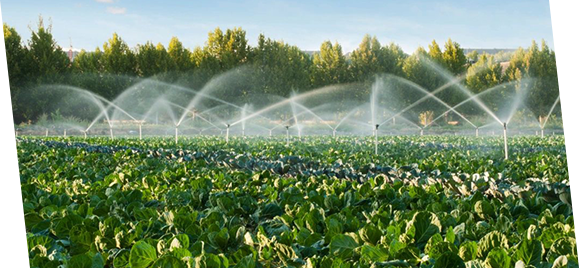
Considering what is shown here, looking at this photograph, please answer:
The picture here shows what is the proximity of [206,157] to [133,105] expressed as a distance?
1209mm

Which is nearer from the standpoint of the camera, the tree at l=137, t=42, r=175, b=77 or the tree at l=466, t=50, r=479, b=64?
the tree at l=466, t=50, r=479, b=64

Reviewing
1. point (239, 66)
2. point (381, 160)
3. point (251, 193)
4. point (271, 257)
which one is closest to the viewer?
point (271, 257)

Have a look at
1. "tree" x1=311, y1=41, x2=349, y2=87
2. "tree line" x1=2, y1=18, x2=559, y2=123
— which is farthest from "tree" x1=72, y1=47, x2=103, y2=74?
"tree" x1=311, y1=41, x2=349, y2=87

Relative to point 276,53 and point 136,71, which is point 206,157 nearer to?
point 136,71

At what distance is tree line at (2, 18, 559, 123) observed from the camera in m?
4.00

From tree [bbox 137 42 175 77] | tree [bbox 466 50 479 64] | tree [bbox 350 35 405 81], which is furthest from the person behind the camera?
tree [bbox 137 42 175 77]

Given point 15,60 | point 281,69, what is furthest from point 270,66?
point 15,60

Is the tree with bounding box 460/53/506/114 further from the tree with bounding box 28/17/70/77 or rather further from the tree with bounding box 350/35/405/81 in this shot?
the tree with bounding box 28/17/70/77

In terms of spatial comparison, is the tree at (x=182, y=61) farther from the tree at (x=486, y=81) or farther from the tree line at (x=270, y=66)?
the tree at (x=486, y=81)

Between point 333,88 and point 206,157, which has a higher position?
point 333,88

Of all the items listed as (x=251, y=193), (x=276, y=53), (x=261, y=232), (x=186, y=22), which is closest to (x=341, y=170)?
(x=276, y=53)

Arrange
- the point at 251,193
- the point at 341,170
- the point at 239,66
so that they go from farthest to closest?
the point at 239,66 < the point at 341,170 < the point at 251,193

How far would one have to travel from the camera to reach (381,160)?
5.67 meters

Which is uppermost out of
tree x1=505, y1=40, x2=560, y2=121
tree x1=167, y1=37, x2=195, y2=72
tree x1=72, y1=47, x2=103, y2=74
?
tree x1=167, y1=37, x2=195, y2=72
